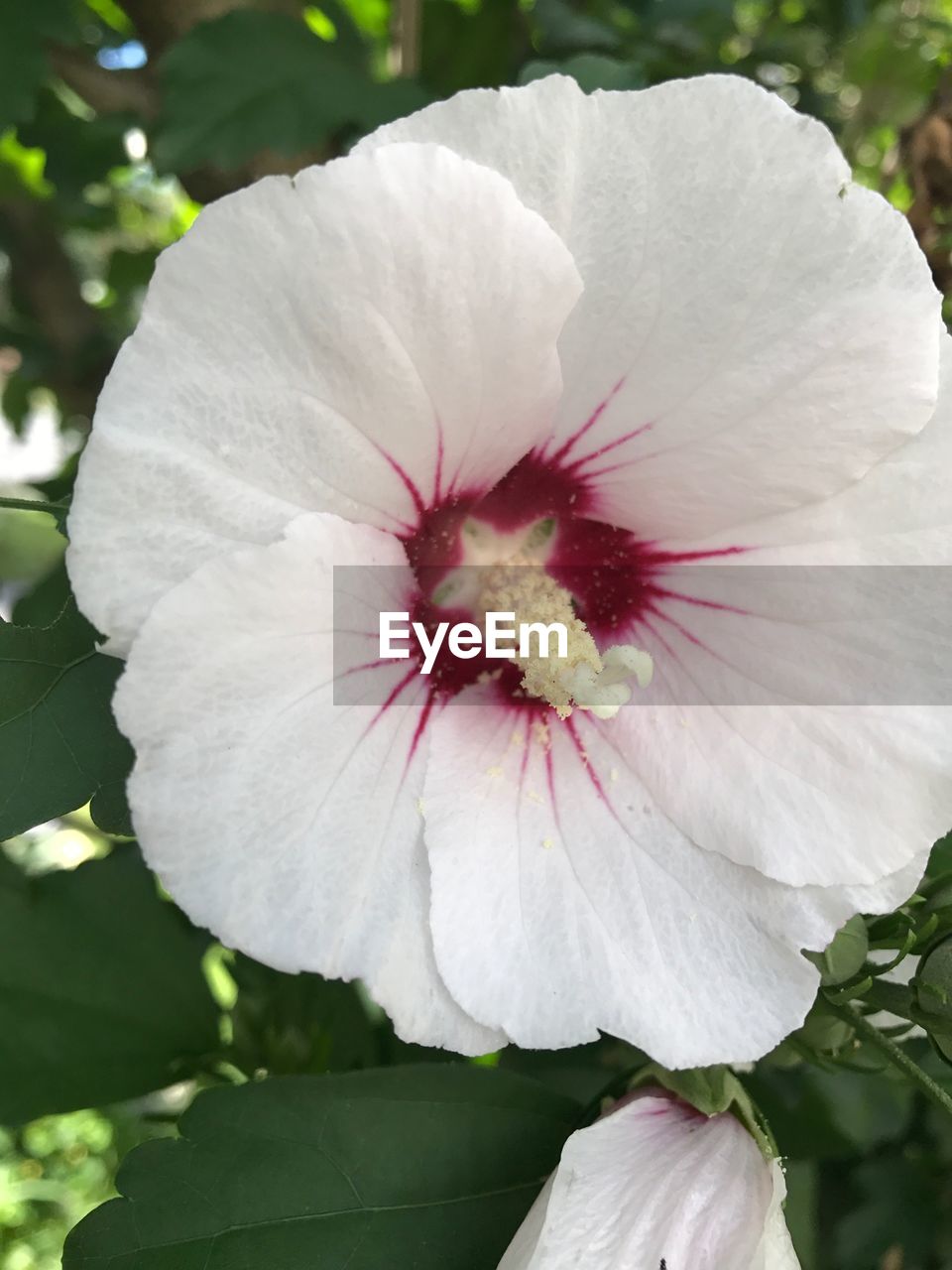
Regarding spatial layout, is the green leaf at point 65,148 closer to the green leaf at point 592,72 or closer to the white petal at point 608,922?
the green leaf at point 592,72

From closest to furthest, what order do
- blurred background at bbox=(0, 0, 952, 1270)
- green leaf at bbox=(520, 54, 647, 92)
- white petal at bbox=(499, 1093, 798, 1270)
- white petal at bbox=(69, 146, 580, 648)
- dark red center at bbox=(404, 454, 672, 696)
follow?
1. white petal at bbox=(69, 146, 580, 648)
2. white petal at bbox=(499, 1093, 798, 1270)
3. dark red center at bbox=(404, 454, 672, 696)
4. green leaf at bbox=(520, 54, 647, 92)
5. blurred background at bbox=(0, 0, 952, 1270)

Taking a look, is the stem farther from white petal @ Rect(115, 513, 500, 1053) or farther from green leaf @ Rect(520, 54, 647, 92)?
green leaf @ Rect(520, 54, 647, 92)

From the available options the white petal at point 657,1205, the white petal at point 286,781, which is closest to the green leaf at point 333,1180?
the white petal at point 657,1205

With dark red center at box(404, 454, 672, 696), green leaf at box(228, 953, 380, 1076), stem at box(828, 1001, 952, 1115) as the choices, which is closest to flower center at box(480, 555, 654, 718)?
dark red center at box(404, 454, 672, 696)

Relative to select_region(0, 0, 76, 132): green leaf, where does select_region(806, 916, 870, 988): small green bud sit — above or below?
below

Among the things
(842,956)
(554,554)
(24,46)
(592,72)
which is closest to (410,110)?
(592,72)

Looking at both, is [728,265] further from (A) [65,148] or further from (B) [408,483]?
(A) [65,148]
